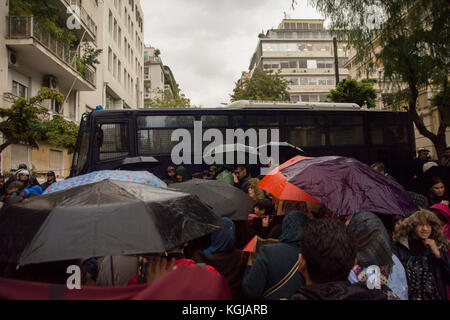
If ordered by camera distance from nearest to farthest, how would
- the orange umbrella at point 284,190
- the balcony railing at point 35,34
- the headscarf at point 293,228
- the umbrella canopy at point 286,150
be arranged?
the headscarf at point 293,228 < the orange umbrella at point 284,190 < the umbrella canopy at point 286,150 < the balcony railing at point 35,34

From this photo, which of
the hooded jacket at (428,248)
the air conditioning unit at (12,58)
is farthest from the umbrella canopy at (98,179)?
the air conditioning unit at (12,58)

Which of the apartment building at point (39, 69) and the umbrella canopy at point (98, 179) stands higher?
the apartment building at point (39, 69)

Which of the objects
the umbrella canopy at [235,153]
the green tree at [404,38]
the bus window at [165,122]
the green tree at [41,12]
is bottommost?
the umbrella canopy at [235,153]

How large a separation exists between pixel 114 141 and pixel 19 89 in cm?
1037

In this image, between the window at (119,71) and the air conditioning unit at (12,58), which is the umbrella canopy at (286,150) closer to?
the air conditioning unit at (12,58)

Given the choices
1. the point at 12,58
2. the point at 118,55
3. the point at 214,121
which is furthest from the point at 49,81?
the point at 118,55

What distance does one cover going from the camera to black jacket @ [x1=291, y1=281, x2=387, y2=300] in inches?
69.1

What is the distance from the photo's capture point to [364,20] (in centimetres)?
984

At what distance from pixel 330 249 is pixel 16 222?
2.07 meters

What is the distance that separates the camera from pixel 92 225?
226cm

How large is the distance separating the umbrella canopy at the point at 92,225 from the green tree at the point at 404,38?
28.9ft

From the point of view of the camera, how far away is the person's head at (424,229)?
3.46 metres

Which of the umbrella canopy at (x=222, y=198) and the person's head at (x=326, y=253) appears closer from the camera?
the person's head at (x=326, y=253)

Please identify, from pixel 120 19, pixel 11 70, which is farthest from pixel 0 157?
pixel 120 19
